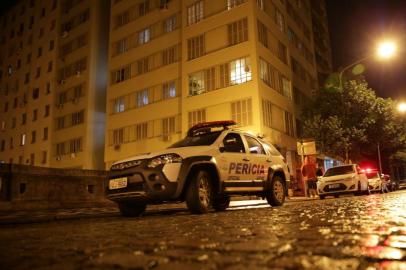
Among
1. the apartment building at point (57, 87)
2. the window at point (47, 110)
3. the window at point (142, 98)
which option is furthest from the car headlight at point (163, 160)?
the window at point (47, 110)

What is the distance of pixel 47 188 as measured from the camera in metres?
13.8

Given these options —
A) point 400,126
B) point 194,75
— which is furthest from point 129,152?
point 400,126

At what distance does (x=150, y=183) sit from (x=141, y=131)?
86.2 ft

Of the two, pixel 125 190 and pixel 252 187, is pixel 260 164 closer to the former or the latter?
pixel 252 187

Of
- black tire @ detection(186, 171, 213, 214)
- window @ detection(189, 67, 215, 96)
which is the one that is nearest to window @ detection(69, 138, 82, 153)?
window @ detection(189, 67, 215, 96)

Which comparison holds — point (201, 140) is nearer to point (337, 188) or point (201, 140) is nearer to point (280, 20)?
point (337, 188)

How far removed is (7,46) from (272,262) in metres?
62.5

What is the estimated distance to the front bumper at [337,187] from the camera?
56.6 ft

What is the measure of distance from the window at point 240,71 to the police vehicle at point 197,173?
17414 millimetres

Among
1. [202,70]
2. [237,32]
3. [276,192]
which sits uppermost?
[237,32]

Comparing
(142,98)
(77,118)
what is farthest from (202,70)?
(77,118)

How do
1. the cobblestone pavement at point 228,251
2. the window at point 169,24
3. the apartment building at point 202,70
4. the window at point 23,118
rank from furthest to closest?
the window at point 23,118
the window at point 169,24
the apartment building at point 202,70
the cobblestone pavement at point 228,251

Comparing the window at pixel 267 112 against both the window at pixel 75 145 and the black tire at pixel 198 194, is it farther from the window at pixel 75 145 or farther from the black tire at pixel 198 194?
the window at pixel 75 145

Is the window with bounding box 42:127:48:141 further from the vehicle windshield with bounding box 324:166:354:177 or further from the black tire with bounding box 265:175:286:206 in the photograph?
the black tire with bounding box 265:175:286:206
